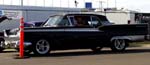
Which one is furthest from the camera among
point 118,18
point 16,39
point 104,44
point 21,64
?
point 118,18

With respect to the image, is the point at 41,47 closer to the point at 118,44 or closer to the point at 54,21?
the point at 54,21

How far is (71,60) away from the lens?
15.6 meters

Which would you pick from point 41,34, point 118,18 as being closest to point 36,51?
point 41,34

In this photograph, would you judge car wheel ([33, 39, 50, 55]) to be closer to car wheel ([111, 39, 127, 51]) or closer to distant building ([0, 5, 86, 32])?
car wheel ([111, 39, 127, 51])

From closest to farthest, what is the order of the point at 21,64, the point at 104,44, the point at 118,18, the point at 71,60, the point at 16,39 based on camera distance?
the point at 21,64 < the point at 71,60 < the point at 16,39 < the point at 104,44 < the point at 118,18

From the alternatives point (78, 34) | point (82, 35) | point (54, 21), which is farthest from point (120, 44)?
point (54, 21)

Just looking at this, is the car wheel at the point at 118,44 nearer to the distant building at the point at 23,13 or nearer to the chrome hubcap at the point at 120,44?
the chrome hubcap at the point at 120,44

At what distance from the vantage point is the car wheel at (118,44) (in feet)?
64.2

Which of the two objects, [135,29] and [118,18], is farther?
[118,18]

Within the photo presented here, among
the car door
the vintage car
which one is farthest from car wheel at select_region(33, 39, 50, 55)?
the car door

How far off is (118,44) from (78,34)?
217 cm

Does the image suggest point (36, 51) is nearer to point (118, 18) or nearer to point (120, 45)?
point (120, 45)

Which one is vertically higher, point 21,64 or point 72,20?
point 72,20

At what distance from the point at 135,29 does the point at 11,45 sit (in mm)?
5366
